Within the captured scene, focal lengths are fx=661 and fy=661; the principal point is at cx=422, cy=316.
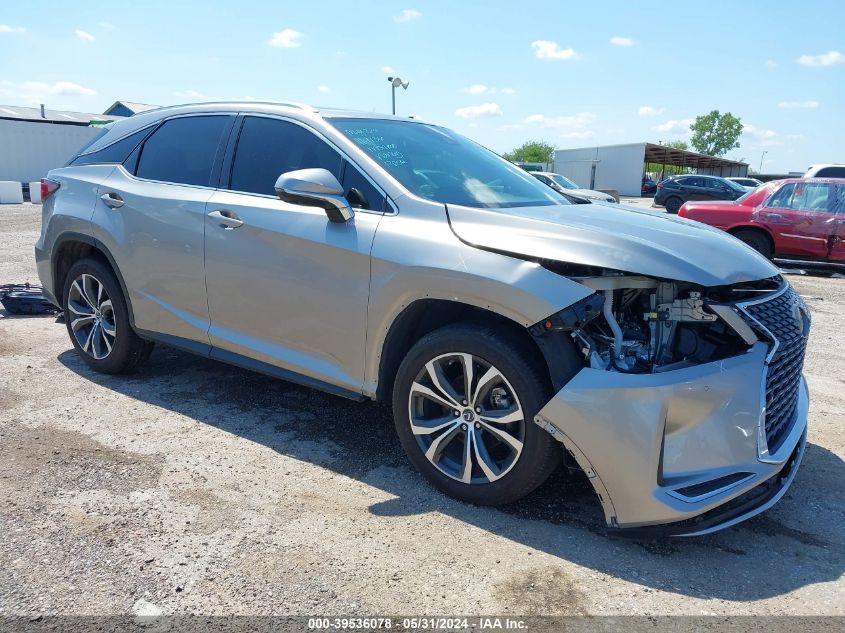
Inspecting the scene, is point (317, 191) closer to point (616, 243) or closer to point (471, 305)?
point (471, 305)

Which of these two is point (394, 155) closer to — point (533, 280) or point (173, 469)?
point (533, 280)

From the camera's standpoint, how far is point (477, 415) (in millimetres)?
2973

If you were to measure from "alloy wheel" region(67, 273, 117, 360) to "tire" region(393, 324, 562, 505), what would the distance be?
2576 mm

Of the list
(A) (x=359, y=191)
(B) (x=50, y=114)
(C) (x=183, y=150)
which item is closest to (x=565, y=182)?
(C) (x=183, y=150)

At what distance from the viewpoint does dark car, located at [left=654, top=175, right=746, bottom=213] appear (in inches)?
1097

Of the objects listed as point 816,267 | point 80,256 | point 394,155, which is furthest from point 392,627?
point 816,267

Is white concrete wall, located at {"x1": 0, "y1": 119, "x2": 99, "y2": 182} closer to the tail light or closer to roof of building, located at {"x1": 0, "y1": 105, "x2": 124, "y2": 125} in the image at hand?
roof of building, located at {"x1": 0, "y1": 105, "x2": 124, "y2": 125}

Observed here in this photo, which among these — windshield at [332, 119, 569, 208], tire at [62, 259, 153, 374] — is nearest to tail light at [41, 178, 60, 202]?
tire at [62, 259, 153, 374]

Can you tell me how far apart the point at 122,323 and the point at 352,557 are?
108 inches

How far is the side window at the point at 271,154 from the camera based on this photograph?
363 centimetres

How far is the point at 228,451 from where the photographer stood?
143 inches

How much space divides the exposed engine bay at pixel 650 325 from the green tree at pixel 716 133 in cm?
12621

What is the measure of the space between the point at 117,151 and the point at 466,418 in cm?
332

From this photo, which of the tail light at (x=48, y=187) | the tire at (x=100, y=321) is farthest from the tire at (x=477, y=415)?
the tail light at (x=48, y=187)
